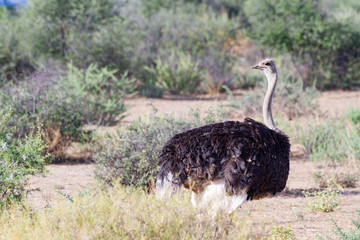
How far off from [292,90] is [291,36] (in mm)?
4384

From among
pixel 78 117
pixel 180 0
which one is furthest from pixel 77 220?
pixel 180 0

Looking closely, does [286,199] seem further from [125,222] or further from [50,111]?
[50,111]

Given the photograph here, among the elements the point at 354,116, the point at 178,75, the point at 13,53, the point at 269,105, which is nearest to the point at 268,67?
the point at 269,105

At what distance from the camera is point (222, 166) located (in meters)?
3.86

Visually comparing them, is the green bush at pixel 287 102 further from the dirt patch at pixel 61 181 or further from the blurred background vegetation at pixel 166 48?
the dirt patch at pixel 61 181

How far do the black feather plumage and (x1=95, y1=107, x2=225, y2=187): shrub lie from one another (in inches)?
54.4

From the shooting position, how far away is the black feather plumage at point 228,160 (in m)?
3.81

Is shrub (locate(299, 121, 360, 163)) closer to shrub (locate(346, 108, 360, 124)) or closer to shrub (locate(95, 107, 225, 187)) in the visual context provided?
shrub (locate(346, 108, 360, 124))

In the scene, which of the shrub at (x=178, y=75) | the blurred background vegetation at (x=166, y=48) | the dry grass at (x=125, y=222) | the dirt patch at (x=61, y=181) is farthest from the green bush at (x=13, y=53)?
the dry grass at (x=125, y=222)

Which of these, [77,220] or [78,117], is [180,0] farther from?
[77,220]

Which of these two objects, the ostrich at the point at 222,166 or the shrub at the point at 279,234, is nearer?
the ostrich at the point at 222,166

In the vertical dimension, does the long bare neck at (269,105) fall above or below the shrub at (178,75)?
above

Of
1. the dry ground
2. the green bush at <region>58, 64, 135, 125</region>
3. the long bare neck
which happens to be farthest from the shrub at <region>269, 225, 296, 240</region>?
the green bush at <region>58, 64, 135, 125</region>

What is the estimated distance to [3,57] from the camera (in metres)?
13.3
